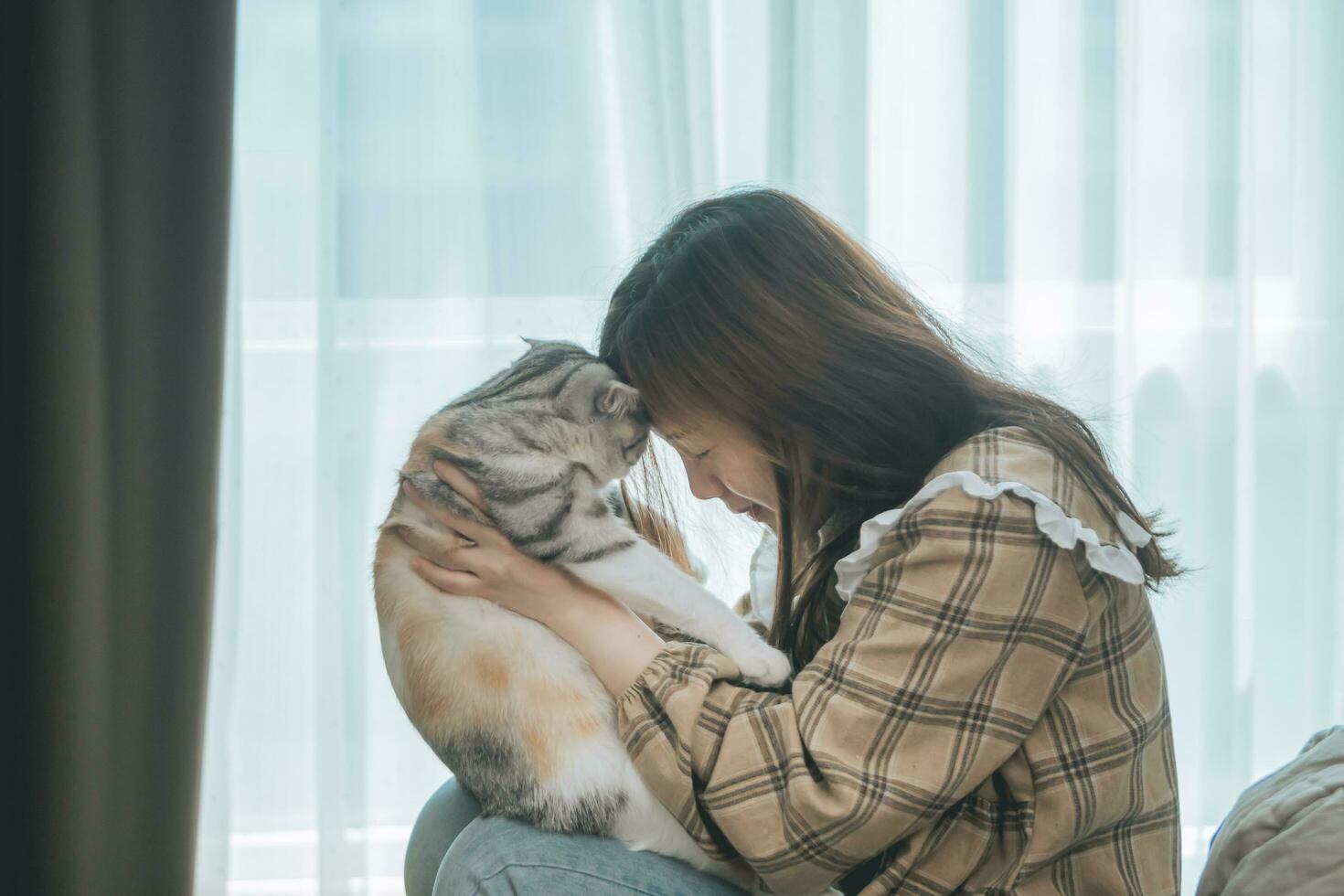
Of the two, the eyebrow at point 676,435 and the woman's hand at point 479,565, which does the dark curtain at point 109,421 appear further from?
the eyebrow at point 676,435

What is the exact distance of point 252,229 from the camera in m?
1.90

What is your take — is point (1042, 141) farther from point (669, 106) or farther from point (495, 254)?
point (495, 254)

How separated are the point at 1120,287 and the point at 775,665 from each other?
1.32 meters

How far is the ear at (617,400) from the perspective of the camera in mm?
1120

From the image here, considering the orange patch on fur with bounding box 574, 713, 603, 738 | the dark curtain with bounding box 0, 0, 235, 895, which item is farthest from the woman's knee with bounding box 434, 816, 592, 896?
the dark curtain with bounding box 0, 0, 235, 895

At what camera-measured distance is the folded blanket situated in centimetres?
80

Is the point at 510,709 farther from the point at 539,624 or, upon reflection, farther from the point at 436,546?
the point at 436,546

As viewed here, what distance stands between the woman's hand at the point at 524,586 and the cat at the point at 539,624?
0.04 ft

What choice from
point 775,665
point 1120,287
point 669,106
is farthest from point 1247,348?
point 775,665

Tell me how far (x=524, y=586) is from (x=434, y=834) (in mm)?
387

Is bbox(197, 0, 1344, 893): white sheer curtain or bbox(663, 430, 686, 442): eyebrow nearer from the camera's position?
bbox(663, 430, 686, 442): eyebrow

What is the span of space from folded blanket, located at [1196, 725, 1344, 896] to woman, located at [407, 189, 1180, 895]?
0.07 m

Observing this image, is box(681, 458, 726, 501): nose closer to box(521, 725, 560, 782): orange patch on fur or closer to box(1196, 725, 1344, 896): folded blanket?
box(521, 725, 560, 782): orange patch on fur

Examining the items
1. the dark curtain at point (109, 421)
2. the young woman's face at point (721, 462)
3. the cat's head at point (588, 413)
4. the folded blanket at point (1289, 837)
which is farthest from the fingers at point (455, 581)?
the dark curtain at point (109, 421)
